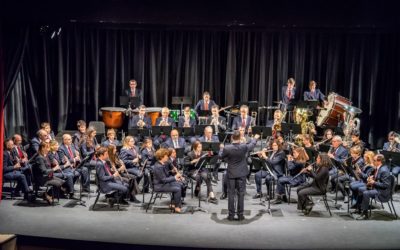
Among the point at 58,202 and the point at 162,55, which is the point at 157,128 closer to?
the point at 58,202

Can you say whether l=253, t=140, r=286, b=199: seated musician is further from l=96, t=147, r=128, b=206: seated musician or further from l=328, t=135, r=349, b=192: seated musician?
l=96, t=147, r=128, b=206: seated musician

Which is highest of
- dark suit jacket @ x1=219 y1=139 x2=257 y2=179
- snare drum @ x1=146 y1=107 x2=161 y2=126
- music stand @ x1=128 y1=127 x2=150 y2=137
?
snare drum @ x1=146 y1=107 x2=161 y2=126

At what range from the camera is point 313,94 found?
15992mm

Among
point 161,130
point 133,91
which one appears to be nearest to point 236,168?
point 161,130

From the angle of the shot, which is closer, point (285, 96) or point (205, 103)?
point (205, 103)

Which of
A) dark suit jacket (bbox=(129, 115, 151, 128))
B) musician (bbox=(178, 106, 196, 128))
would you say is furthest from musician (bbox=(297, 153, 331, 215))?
dark suit jacket (bbox=(129, 115, 151, 128))

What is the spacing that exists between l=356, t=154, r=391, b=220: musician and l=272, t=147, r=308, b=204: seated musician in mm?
1327

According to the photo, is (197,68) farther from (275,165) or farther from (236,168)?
(236,168)

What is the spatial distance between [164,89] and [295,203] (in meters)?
6.71

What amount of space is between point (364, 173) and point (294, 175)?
138cm

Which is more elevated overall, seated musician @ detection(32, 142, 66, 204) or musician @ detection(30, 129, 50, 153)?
musician @ detection(30, 129, 50, 153)

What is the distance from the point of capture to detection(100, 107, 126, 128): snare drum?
51.6 feet

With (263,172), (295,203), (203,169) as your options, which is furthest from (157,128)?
(295,203)

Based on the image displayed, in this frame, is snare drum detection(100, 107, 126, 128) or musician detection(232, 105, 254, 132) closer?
musician detection(232, 105, 254, 132)
